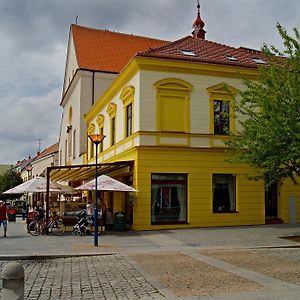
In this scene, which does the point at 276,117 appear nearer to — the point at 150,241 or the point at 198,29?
the point at 150,241

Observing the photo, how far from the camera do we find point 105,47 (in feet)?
143

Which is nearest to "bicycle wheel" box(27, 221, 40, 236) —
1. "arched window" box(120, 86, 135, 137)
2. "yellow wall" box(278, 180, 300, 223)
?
"arched window" box(120, 86, 135, 137)

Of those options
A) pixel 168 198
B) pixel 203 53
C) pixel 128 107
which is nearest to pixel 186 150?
pixel 168 198

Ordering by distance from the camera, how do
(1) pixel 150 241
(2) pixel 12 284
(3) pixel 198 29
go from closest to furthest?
1. (2) pixel 12 284
2. (1) pixel 150 241
3. (3) pixel 198 29

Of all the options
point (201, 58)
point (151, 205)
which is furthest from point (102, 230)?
point (201, 58)

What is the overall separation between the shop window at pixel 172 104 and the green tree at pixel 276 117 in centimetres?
440

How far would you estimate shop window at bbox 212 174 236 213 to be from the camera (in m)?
22.8

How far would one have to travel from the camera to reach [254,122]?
1759 centimetres

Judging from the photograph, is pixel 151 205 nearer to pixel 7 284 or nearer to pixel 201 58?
pixel 201 58

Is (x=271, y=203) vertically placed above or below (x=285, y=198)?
below

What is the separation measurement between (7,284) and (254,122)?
13336 millimetres

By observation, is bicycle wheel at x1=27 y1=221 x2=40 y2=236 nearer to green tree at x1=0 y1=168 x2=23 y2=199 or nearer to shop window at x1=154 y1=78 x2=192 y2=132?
shop window at x1=154 y1=78 x2=192 y2=132

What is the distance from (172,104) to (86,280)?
44.7ft

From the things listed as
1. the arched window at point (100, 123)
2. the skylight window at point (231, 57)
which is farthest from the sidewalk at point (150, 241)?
the arched window at point (100, 123)
